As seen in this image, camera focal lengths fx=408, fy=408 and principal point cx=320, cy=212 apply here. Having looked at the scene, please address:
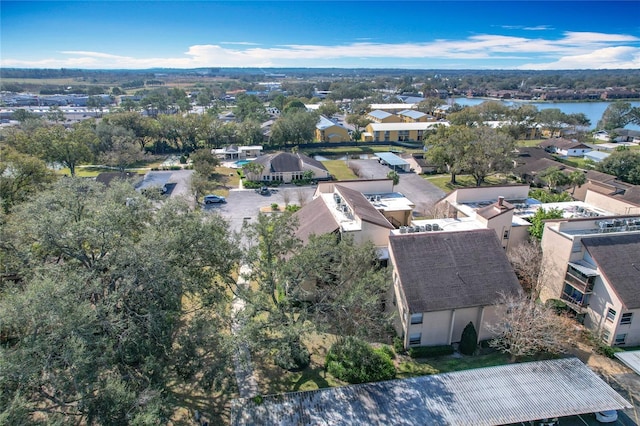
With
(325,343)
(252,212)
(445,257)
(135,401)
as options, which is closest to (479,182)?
(252,212)

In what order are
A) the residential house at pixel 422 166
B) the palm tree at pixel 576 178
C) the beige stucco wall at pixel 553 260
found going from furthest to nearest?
the residential house at pixel 422 166 → the palm tree at pixel 576 178 → the beige stucco wall at pixel 553 260

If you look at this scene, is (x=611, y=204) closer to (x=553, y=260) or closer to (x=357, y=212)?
(x=553, y=260)

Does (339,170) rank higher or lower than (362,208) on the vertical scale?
lower

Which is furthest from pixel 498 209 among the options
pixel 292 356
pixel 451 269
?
pixel 292 356

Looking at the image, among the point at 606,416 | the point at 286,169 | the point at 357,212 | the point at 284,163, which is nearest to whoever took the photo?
the point at 606,416

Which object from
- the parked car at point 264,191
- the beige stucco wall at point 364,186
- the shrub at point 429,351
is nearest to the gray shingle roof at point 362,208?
the beige stucco wall at point 364,186

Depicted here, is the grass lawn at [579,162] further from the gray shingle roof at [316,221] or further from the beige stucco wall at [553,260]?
the gray shingle roof at [316,221]
